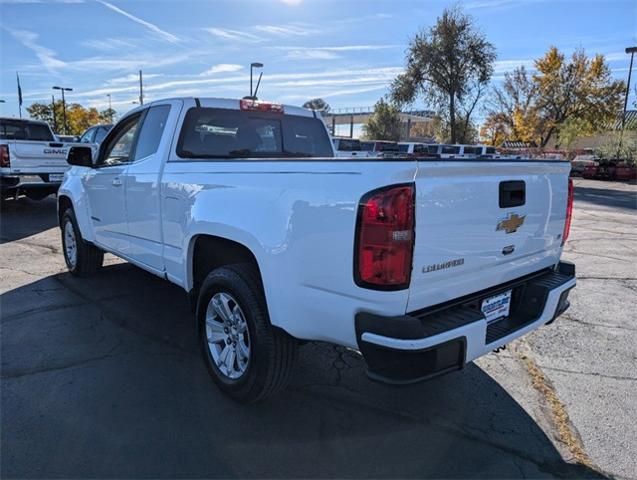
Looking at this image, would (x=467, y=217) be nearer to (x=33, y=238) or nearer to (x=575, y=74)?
(x=33, y=238)

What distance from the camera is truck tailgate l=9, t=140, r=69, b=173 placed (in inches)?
398

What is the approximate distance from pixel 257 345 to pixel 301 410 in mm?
600

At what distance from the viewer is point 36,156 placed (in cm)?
1042

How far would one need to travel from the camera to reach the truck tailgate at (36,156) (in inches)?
398

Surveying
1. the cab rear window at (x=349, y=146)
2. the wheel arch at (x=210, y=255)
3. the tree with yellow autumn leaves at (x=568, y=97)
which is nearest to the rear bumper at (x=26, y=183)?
the wheel arch at (x=210, y=255)

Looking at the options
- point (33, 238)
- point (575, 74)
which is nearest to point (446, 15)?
point (575, 74)

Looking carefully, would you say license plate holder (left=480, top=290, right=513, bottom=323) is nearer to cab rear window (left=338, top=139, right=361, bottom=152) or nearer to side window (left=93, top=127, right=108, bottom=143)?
side window (left=93, top=127, right=108, bottom=143)

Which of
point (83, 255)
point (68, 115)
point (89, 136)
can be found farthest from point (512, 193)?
point (68, 115)

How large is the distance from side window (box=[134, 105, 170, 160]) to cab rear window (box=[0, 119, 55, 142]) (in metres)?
8.92

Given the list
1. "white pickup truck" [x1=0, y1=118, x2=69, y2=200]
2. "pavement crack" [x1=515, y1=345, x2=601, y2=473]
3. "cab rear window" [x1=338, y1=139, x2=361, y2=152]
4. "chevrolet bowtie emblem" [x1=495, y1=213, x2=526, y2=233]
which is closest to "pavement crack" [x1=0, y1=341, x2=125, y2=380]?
"chevrolet bowtie emblem" [x1=495, y1=213, x2=526, y2=233]

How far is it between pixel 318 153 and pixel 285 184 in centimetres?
226

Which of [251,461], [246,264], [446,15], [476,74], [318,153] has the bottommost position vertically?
[251,461]

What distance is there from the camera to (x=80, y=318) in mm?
4566

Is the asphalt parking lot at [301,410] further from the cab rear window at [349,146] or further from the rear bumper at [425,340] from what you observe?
the cab rear window at [349,146]
